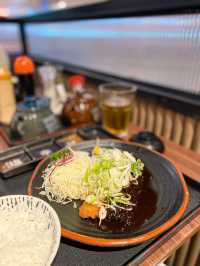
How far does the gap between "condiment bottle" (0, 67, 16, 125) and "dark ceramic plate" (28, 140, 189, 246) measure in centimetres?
64

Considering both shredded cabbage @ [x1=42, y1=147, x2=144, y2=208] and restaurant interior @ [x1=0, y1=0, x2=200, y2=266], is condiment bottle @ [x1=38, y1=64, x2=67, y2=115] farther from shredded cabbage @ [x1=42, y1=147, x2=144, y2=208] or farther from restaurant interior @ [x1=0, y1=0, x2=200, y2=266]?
shredded cabbage @ [x1=42, y1=147, x2=144, y2=208]

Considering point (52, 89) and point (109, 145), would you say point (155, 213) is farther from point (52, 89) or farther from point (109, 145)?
point (52, 89)

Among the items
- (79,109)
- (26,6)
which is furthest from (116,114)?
(26,6)

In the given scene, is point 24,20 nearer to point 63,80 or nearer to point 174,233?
point 63,80

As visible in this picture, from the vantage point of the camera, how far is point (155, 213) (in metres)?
0.58

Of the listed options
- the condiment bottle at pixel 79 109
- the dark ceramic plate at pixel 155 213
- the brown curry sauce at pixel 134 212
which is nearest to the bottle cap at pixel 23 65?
the condiment bottle at pixel 79 109

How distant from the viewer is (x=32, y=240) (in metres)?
0.50

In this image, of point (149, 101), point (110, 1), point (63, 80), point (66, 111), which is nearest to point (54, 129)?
point (66, 111)

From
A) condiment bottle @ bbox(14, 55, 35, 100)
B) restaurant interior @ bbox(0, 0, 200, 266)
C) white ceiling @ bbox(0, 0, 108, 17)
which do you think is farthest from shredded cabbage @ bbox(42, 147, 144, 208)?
white ceiling @ bbox(0, 0, 108, 17)

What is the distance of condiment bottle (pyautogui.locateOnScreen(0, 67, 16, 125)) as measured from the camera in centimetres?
124

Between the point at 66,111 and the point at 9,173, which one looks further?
the point at 66,111

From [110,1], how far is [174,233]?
1232 mm

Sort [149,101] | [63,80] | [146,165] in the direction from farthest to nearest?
1. [63,80]
2. [149,101]
3. [146,165]

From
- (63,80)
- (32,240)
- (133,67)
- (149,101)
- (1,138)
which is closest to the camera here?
(32,240)
